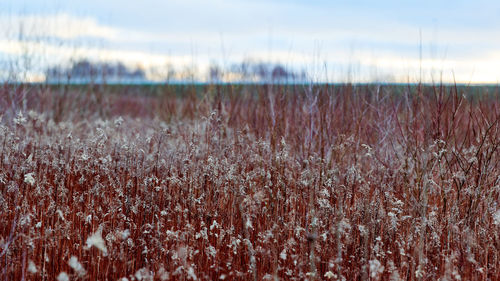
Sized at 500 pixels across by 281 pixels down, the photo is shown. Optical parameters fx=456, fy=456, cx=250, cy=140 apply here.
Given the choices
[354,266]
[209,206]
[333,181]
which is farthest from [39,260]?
[333,181]

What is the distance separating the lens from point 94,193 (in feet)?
12.5

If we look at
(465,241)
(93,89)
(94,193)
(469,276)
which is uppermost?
(93,89)

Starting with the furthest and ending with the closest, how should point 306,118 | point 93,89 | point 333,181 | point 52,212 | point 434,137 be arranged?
point 93,89 → point 306,118 → point 434,137 → point 333,181 → point 52,212

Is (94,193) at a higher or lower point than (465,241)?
higher

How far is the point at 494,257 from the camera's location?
126 inches

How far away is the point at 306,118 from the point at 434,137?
198cm

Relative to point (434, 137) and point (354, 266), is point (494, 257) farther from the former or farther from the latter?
point (434, 137)

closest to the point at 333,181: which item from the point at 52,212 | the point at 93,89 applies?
the point at 52,212

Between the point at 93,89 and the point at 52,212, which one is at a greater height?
the point at 93,89

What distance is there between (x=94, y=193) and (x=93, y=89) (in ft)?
35.4

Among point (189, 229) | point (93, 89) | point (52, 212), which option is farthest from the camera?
point (93, 89)

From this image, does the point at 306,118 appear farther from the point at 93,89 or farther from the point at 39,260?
the point at 93,89

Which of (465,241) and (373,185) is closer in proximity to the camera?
(465,241)

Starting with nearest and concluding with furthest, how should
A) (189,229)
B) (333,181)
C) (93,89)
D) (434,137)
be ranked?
(189,229), (333,181), (434,137), (93,89)
